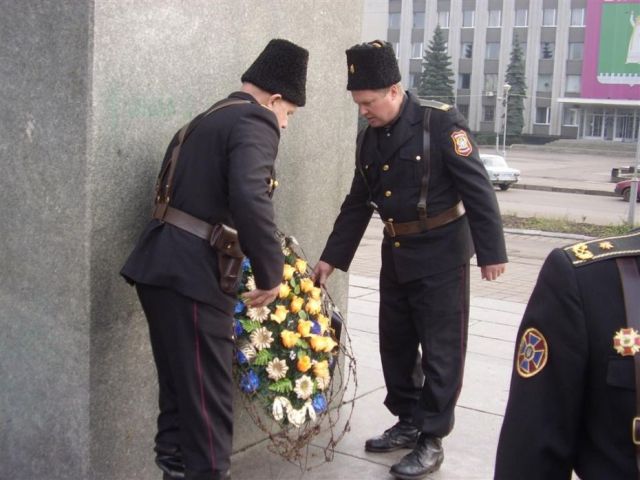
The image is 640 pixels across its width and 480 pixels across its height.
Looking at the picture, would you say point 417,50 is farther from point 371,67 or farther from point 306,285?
point 306,285

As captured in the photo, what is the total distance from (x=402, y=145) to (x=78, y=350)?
1.76m

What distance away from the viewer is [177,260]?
3289mm

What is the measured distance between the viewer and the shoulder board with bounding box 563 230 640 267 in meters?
1.69

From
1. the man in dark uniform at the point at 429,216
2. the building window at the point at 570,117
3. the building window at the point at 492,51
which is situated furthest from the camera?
the building window at the point at 492,51

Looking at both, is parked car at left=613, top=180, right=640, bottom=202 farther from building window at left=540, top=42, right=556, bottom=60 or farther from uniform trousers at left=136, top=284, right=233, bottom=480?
building window at left=540, top=42, right=556, bottom=60

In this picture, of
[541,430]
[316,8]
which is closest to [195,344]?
[541,430]

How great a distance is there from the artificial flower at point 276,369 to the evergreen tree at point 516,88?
7045 cm

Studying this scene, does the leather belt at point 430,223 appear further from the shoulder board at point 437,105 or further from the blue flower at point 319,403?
the blue flower at point 319,403

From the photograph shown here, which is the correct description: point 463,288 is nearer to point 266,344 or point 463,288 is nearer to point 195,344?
point 266,344

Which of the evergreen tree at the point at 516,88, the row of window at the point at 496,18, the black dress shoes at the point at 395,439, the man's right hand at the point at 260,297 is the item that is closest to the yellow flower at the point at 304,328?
the man's right hand at the point at 260,297

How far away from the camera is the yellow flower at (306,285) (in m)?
4.04

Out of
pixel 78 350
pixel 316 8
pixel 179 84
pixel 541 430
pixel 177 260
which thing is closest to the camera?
pixel 541 430

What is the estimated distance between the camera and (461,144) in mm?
4172

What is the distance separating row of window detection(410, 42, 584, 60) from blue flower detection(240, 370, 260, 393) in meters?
75.1
